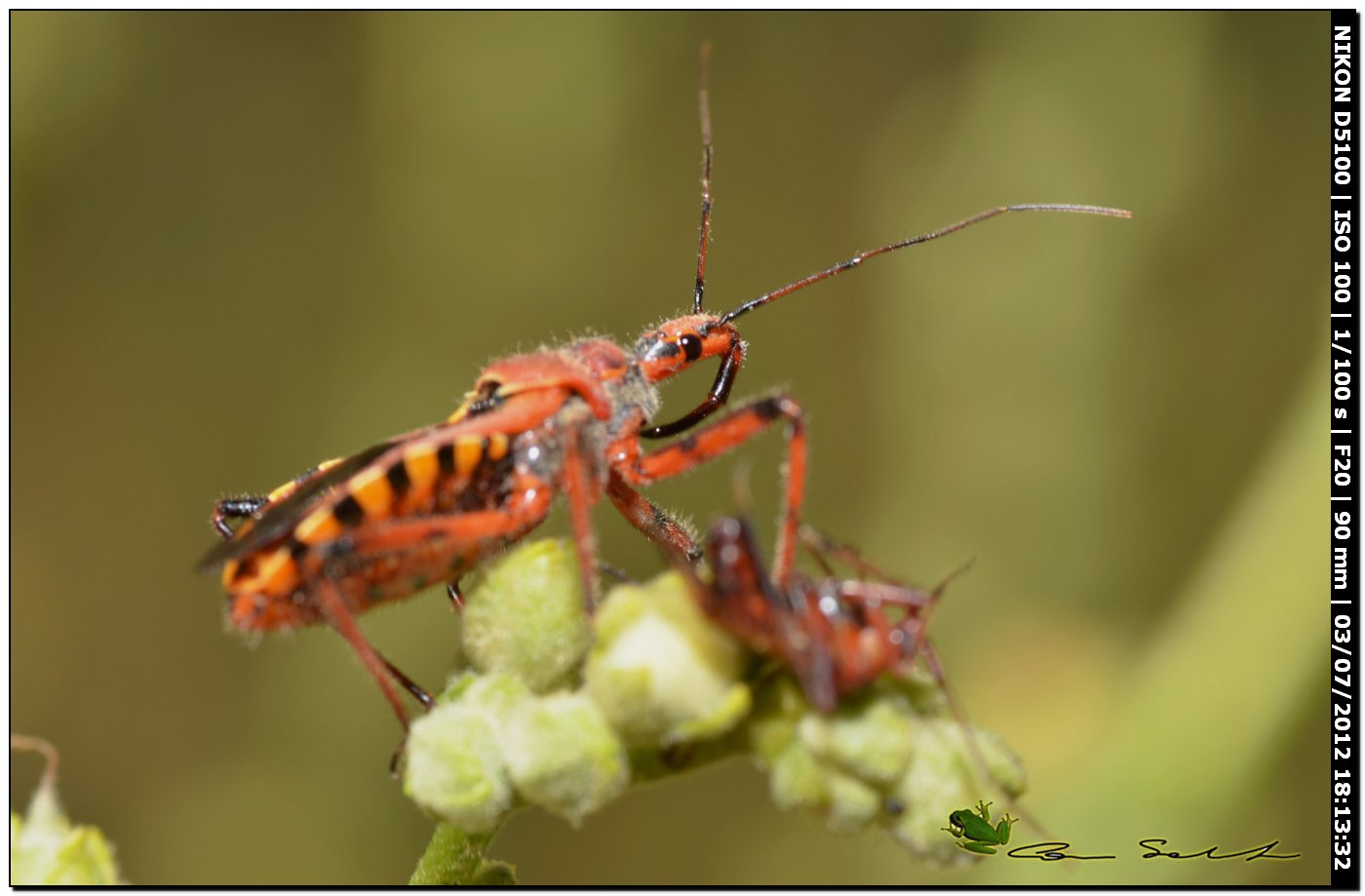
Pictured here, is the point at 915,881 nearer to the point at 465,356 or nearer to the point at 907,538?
the point at 907,538

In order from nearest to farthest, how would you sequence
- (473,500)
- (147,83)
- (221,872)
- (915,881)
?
(473,500)
(915,881)
(221,872)
(147,83)

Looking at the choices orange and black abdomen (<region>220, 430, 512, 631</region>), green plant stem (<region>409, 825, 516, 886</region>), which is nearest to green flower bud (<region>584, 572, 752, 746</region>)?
green plant stem (<region>409, 825, 516, 886</region>)

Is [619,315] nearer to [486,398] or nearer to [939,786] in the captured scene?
[486,398]

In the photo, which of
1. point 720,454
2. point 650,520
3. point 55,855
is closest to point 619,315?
point 650,520

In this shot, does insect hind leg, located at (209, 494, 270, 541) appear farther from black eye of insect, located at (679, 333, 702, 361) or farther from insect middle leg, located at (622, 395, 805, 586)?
black eye of insect, located at (679, 333, 702, 361)

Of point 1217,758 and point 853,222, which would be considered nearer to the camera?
point 1217,758

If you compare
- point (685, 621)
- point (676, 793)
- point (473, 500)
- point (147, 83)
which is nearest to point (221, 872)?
point (676, 793)
